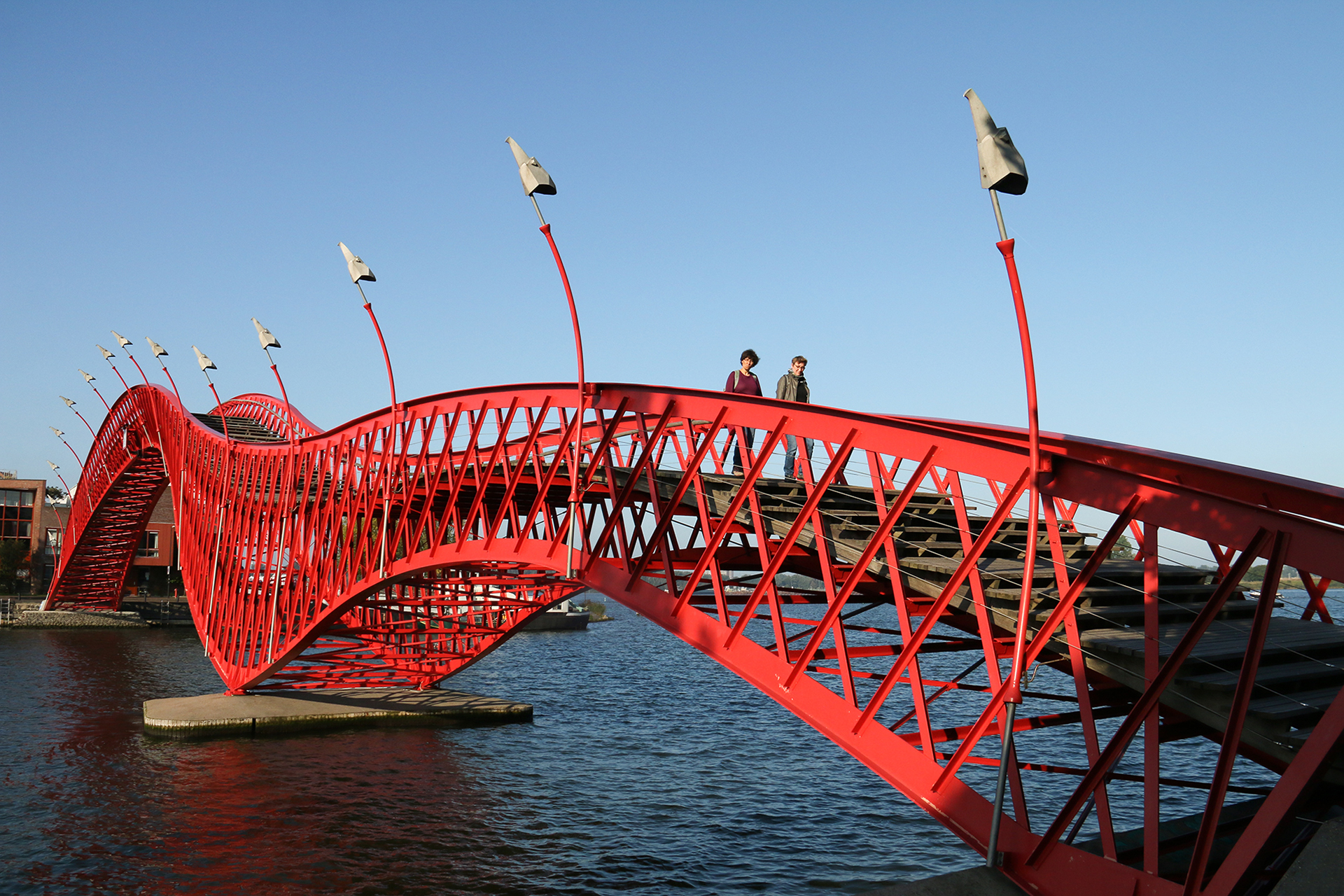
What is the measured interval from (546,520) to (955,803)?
33.1 ft

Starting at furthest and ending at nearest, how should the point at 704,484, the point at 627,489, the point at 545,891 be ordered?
the point at 545,891, the point at 704,484, the point at 627,489

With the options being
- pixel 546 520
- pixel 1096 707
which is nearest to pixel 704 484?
pixel 546 520

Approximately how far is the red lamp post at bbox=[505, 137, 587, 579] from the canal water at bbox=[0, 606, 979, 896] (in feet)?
20.8

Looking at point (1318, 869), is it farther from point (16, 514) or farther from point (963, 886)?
point (16, 514)

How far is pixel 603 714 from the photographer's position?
3588 centimetres

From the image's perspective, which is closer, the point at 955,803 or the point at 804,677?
the point at 955,803

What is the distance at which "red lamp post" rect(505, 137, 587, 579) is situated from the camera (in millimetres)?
15195

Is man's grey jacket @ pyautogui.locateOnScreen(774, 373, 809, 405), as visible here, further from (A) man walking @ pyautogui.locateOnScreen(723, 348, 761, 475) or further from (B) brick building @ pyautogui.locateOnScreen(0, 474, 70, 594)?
(B) brick building @ pyautogui.locateOnScreen(0, 474, 70, 594)

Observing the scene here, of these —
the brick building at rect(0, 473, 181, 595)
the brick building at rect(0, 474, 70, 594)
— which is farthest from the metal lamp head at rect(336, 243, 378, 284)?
the brick building at rect(0, 474, 70, 594)

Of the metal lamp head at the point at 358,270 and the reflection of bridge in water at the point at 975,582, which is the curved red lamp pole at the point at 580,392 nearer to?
the reflection of bridge in water at the point at 975,582

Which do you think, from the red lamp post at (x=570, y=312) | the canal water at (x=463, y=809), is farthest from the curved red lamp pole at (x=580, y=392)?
the canal water at (x=463, y=809)

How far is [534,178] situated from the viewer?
15188mm

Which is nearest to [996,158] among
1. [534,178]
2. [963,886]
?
[963,886]

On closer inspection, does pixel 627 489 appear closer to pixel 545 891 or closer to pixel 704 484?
pixel 704 484
